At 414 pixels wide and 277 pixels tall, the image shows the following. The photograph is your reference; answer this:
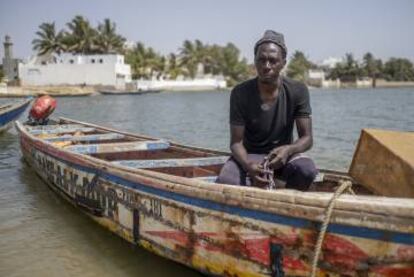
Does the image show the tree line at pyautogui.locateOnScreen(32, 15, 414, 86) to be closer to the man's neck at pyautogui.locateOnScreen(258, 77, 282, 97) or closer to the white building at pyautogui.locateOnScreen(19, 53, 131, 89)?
the white building at pyautogui.locateOnScreen(19, 53, 131, 89)

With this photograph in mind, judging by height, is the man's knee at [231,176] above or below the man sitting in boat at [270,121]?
below

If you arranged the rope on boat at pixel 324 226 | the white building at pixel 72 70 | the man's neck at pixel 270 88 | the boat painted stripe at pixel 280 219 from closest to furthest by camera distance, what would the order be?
the boat painted stripe at pixel 280 219 < the rope on boat at pixel 324 226 < the man's neck at pixel 270 88 < the white building at pixel 72 70

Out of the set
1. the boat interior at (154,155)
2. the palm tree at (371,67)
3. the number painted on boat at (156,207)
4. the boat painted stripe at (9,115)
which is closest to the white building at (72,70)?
the boat painted stripe at (9,115)

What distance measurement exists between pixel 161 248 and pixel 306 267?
1705 mm

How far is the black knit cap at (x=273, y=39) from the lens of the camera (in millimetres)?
4152

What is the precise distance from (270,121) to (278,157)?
44 cm

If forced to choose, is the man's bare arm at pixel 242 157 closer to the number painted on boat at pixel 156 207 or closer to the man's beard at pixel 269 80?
the man's beard at pixel 269 80

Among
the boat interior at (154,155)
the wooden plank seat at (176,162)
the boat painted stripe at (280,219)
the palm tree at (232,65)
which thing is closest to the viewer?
the boat painted stripe at (280,219)

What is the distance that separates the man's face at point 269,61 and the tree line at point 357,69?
4889 inches

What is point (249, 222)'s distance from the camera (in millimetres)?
3752

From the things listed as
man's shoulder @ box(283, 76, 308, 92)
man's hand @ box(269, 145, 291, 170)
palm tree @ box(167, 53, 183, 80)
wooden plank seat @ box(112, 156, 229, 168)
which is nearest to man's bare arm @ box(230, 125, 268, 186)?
man's hand @ box(269, 145, 291, 170)

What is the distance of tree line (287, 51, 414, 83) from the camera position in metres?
131

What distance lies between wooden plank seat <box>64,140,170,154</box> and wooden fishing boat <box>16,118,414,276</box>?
1132 mm

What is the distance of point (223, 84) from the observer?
106 m
